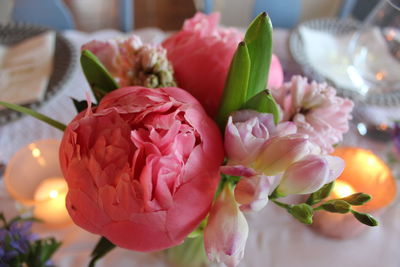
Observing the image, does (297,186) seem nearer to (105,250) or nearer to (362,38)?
(105,250)

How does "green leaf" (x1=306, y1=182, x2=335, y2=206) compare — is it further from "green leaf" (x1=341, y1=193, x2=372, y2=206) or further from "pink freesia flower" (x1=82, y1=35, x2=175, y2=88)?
"pink freesia flower" (x1=82, y1=35, x2=175, y2=88)

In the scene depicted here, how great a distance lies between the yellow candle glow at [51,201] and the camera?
438mm

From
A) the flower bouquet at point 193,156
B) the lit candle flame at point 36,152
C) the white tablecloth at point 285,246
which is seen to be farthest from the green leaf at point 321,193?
the lit candle flame at point 36,152

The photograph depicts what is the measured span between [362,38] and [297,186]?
53 centimetres

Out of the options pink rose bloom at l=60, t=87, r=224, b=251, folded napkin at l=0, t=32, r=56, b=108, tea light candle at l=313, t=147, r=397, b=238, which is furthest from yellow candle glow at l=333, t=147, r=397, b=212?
folded napkin at l=0, t=32, r=56, b=108

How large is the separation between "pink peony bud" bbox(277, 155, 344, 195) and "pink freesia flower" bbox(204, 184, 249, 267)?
0.14 feet

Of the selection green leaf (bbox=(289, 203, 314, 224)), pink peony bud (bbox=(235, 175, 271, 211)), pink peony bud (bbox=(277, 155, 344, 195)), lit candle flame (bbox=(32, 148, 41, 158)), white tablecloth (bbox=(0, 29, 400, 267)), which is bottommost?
white tablecloth (bbox=(0, 29, 400, 267))

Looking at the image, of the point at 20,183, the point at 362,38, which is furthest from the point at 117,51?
the point at 362,38

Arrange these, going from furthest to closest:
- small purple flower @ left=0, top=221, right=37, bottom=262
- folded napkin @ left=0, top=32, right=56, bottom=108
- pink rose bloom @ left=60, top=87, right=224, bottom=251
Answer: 1. folded napkin @ left=0, top=32, right=56, bottom=108
2. small purple flower @ left=0, top=221, right=37, bottom=262
3. pink rose bloom @ left=60, top=87, right=224, bottom=251

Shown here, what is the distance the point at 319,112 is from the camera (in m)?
0.30

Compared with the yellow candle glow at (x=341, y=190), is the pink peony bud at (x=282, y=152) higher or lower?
higher

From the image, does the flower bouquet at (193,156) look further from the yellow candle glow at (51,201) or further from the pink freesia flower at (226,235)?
the yellow candle glow at (51,201)

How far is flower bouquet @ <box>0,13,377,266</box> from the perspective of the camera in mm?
230

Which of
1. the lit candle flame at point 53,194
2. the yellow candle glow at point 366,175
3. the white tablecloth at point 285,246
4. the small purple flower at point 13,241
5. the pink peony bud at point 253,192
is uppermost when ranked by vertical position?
the pink peony bud at point 253,192
